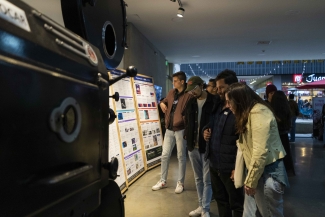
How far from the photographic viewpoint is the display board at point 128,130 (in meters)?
4.00

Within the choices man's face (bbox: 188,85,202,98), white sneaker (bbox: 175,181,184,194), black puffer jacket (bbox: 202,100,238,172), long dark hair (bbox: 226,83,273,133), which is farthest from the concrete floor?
long dark hair (bbox: 226,83,273,133)

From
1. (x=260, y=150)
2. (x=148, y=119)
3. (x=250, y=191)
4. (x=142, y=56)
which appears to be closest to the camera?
(x=260, y=150)

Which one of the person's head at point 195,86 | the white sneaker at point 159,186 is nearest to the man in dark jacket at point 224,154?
the person's head at point 195,86

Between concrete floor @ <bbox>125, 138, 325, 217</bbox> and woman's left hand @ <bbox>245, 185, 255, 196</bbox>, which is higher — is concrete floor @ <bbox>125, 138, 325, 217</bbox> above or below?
below

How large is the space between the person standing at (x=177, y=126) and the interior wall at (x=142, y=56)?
5.25 feet

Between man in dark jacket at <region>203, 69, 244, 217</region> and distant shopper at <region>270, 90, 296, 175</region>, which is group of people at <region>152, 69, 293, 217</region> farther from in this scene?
distant shopper at <region>270, 90, 296, 175</region>

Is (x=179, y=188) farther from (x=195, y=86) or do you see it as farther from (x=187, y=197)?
(x=195, y=86)

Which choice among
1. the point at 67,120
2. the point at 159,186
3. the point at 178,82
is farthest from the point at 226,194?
the point at 67,120

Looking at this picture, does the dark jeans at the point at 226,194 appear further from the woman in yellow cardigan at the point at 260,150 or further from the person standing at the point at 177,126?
the person standing at the point at 177,126

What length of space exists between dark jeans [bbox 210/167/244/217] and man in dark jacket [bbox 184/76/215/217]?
1.12 ft

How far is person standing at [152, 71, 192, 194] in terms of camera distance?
12.5 ft

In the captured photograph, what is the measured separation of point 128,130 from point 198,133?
1.63m

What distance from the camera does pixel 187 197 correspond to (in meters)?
3.68

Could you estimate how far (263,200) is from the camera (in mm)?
1926
